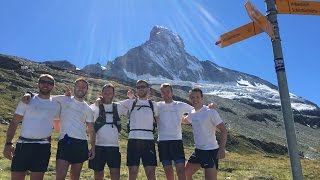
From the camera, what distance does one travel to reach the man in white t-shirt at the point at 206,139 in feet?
40.1

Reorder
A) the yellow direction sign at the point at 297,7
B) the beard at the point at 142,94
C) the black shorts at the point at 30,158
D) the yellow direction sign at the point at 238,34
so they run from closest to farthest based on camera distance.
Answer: the yellow direction sign at the point at 297,7 → the yellow direction sign at the point at 238,34 → the black shorts at the point at 30,158 → the beard at the point at 142,94

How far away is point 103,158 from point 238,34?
5.87 m

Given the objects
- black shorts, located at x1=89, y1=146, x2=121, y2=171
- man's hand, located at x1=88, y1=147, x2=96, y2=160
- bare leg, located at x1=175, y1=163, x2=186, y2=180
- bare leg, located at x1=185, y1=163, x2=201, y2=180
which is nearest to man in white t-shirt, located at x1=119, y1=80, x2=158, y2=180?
black shorts, located at x1=89, y1=146, x2=121, y2=171

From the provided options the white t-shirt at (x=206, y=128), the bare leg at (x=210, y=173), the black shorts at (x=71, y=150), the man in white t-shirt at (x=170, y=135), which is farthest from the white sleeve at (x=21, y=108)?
the bare leg at (x=210, y=173)

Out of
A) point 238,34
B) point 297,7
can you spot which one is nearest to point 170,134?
point 238,34

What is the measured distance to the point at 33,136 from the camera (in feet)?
36.1

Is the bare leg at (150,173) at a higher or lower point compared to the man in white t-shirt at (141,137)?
lower

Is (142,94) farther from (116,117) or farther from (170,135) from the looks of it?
(170,135)

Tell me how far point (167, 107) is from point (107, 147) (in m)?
2.29

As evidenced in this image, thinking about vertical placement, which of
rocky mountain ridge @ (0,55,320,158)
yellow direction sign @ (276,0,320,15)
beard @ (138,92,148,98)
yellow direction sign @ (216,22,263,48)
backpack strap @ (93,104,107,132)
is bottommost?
backpack strap @ (93,104,107,132)

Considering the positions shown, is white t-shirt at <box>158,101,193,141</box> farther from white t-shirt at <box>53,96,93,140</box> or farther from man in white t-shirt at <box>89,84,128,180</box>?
white t-shirt at <box>53,96,93,140</box>

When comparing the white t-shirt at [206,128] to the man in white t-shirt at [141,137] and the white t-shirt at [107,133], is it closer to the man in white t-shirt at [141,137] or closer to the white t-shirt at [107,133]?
the man in white t-shirt at [141,137]

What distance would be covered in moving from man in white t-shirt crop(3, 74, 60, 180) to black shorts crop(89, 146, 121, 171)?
158 centimetres

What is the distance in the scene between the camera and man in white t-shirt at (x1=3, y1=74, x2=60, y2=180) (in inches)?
427
